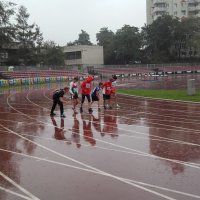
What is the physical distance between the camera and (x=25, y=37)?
78.0 m

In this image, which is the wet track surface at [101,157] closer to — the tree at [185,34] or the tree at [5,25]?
the tree at [5,25]

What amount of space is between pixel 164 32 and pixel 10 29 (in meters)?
42.8

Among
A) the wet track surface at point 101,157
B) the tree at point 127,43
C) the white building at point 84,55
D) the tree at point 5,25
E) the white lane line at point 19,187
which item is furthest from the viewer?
the tree at point 127,43

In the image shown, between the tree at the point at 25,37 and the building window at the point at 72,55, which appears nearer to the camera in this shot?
the tree at the point at 25,37

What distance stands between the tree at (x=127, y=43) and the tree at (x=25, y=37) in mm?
20263

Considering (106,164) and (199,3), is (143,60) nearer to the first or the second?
(199,3)

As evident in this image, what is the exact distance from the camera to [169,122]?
14.3 metres

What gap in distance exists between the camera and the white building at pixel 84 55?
287ft

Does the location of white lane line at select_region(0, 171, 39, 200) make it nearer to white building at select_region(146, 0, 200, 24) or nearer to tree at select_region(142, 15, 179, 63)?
tree at select_region(142, 15, 179, 63)

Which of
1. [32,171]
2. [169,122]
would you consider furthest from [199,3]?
[32,171]

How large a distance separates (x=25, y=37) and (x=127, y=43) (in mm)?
24914

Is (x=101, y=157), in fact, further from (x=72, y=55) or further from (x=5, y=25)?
(x=72, y=55)

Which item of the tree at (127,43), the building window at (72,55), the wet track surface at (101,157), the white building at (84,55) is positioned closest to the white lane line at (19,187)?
the wet track surface at (101,157)

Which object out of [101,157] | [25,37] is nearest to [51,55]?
[25,37]
